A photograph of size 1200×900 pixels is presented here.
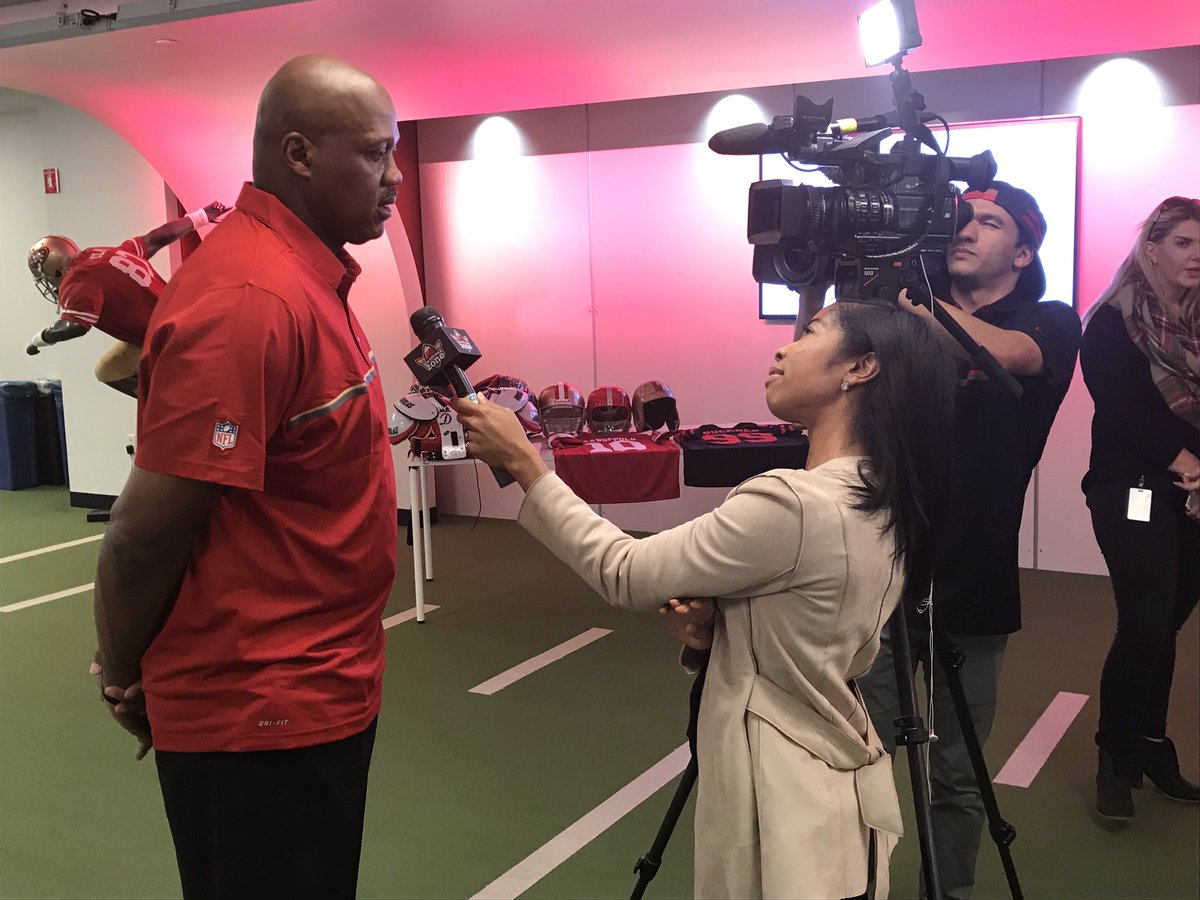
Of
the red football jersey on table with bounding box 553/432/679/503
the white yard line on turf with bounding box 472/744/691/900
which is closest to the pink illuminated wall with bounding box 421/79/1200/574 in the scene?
the red football jersey on table with bounding box 553/432/679/503

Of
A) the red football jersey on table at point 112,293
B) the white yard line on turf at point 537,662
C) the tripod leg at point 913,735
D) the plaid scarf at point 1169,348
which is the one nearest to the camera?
the tripod leg at point 913,735

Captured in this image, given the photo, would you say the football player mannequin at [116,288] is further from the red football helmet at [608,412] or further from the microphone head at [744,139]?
the microphone head at [744,139]

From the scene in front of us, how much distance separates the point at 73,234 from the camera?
778 cm

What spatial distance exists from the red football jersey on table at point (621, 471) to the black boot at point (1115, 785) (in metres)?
2.13

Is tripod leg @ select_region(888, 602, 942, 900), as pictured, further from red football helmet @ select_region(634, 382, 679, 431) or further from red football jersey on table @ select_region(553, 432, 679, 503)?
red football helmet @ select_region(634, 382, 679, 431)

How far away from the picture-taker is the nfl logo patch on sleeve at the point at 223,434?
137cm

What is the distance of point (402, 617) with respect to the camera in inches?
208

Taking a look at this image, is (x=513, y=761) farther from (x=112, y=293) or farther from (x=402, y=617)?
(x=112, y=293)

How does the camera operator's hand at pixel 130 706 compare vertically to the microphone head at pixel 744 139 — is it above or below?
below

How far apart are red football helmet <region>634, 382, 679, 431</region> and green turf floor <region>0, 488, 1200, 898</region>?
3.04ft

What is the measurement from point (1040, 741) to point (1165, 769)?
0.49 m

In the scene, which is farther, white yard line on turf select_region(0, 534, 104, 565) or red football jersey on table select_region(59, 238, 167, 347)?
white yard line on turf select_region(0, 534, 104, 565)

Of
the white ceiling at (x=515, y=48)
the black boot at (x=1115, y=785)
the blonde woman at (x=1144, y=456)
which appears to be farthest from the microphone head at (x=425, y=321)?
the white ceiling at (x=515, y=48)

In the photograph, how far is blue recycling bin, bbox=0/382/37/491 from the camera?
29.3ft
